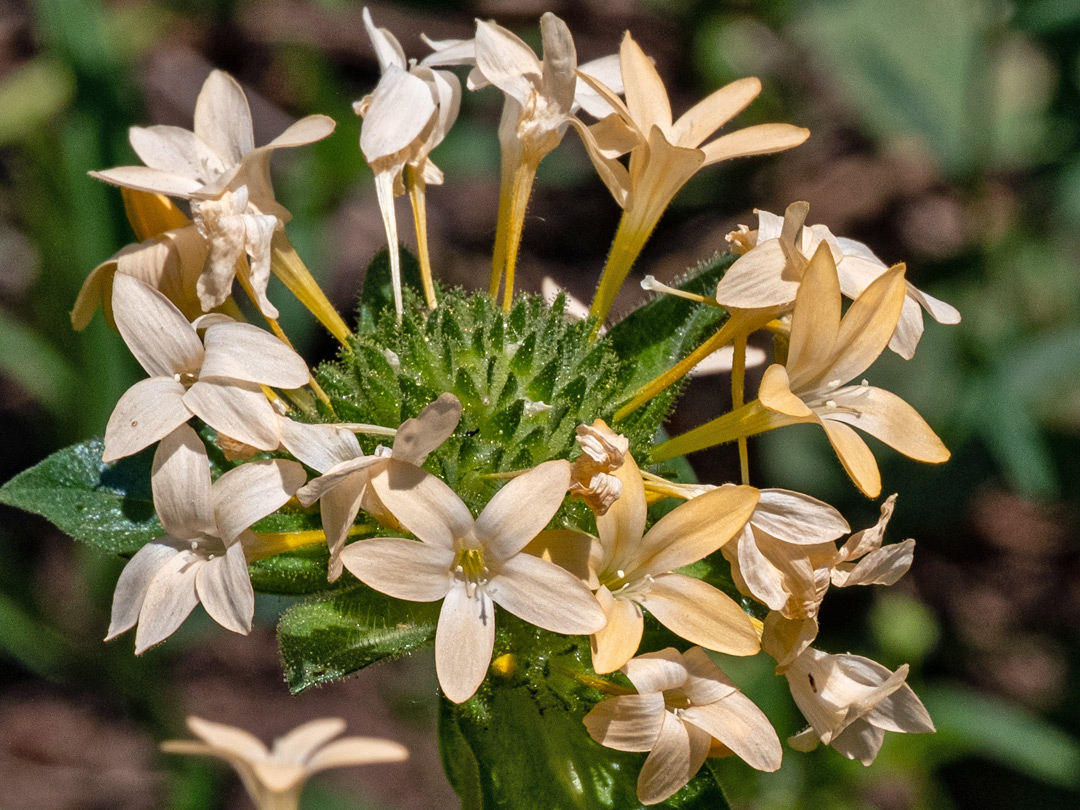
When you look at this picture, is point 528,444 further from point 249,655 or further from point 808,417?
point 249,655

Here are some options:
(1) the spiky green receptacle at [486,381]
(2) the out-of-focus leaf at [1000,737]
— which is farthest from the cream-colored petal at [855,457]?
(2) the out-of-focus leaf at [1000,737]

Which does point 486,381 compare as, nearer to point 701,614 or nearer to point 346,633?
point 346,633

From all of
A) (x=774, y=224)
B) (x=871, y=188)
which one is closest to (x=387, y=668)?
(x=774, y=224)

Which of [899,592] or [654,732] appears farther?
[899,592]

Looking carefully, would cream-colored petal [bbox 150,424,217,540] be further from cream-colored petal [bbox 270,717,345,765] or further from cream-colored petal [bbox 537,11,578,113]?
cream-colored petal [bbox 537,11,578,113]

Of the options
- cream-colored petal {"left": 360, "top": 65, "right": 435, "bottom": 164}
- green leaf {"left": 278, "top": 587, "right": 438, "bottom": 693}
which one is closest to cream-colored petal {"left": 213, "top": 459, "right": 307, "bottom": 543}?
green leaf {"left": 278, "top": 587, "right": 438, "bottom": 693}
